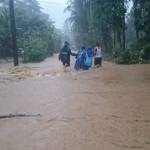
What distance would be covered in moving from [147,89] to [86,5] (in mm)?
34752

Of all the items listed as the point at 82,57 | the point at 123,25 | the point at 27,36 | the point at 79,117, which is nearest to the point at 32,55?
the point at 27,36

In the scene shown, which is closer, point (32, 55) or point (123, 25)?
point (123, 25)

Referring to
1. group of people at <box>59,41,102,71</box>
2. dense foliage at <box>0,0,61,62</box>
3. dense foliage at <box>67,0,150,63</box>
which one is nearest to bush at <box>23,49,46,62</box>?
dense foliage at <box>0,0,61,62</box>

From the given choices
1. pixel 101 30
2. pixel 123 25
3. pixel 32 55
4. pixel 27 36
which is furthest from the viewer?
pixel 27 36

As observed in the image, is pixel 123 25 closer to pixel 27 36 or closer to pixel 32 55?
pixel 32 55

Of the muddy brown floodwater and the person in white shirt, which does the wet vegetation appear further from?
the muddy brown floodwater

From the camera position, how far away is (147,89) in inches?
494

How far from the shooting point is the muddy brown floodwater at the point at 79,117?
6.83 meters

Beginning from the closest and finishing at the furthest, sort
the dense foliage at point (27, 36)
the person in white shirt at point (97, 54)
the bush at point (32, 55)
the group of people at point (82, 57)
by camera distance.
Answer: the group of people at point (82, 57) < the person in white shirt at point (97, 54) < the bush at point (32, 55) < the dense foliage at point (27, 36)

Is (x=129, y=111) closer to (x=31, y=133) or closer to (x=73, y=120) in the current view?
(x=73, y=120)

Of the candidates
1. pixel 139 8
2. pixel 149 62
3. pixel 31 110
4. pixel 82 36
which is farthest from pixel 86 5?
pixel 31 110

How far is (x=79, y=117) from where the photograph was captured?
8.70 metres

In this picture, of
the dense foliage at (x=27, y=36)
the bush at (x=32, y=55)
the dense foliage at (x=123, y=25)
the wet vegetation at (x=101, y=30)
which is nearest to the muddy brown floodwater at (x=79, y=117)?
the dense foliage at (x=123, y=25)

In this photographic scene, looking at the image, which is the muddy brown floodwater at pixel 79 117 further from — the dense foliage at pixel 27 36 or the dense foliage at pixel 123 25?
the dense foliage at pixel 27 36
